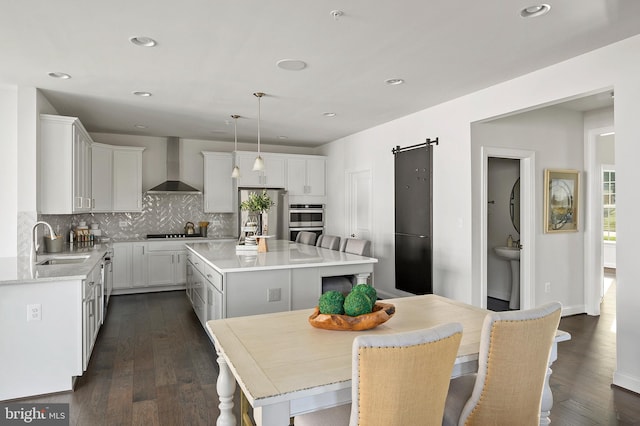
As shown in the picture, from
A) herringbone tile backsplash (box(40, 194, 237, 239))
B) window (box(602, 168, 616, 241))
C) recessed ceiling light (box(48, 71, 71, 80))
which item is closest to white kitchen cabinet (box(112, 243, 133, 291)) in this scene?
herringbone tile backsplash (box(40, 194, 237, 239))

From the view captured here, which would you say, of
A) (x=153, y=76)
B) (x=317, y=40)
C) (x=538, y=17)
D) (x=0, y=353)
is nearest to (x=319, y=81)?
(x=317, y=40)

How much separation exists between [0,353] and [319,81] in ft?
11.2

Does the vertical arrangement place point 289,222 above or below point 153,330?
above

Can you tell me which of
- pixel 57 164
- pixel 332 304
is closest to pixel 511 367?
→ pixel 332 304

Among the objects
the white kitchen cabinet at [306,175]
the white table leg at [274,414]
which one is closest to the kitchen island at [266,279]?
the white table leg at [274,414]

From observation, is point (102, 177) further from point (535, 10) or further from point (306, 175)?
point (535, 10)

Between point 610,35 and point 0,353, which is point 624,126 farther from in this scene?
point 0,353

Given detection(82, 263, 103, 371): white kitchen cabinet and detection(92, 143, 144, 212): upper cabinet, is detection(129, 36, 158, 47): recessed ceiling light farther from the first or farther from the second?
detection(92, 143, 144, 212): upper cabinet

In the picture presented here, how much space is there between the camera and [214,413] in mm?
2715

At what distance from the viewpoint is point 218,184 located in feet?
23.9

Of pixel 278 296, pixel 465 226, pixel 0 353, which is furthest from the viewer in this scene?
pixel 465 226

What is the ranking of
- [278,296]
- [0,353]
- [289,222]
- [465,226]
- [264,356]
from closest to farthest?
[264,356] → [0,353] → [278,296] → [465,226] → [289,222]

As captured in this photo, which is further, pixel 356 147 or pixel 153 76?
pixel 356 147

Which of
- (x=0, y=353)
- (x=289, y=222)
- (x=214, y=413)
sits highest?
(x=289, y=222)
